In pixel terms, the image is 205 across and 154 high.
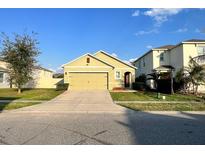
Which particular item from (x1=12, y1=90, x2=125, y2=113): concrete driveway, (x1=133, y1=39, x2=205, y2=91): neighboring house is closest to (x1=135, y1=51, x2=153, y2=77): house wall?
(x1=133, y1=39, x2=205, y2=91): neighboring house

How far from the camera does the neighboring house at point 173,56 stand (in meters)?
30.1

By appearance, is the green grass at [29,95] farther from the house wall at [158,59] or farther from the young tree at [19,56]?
the house wall at [158,59]

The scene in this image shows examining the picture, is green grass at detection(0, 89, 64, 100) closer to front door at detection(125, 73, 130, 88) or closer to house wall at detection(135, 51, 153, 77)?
front door at detection(125, 73, 130, 88)

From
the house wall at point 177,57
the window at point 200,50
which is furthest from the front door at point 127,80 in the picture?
the window at point 200,50

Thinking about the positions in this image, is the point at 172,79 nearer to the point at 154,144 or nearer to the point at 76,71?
the point at 76,71

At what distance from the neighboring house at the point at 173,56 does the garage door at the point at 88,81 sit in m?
7.26

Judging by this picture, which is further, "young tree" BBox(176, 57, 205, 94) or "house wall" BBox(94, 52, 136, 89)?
"house wall" BBox(94, 52, 136, 89)

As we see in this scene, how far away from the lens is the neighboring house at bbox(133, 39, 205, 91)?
30.1 m

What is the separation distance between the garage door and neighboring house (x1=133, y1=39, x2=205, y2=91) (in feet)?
23.8

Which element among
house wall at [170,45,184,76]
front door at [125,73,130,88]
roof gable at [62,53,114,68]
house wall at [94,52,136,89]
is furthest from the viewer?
front door at [125,73,130,88]

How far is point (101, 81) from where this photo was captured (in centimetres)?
3394

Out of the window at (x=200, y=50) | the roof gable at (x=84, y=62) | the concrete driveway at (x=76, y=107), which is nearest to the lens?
the concrete driveway at (x=76, y=107)

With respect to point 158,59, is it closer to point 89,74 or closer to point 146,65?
point 146,65
